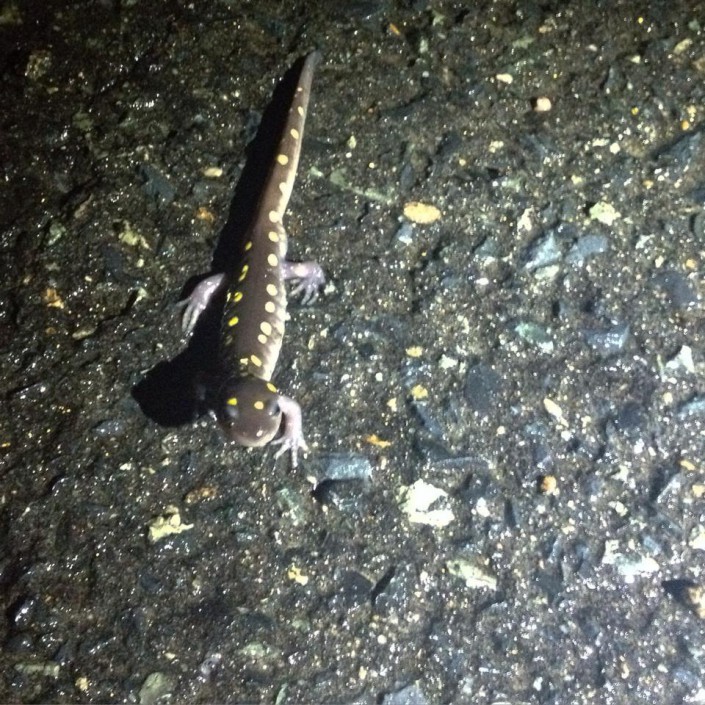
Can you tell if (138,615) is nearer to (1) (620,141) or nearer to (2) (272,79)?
(2) (272,79)

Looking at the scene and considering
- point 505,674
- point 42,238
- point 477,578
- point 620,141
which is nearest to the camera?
point 505,674

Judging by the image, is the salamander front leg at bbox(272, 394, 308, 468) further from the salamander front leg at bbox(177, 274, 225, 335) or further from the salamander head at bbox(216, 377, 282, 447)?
the salamander front leg at bbox(177, 274, 225, 335)

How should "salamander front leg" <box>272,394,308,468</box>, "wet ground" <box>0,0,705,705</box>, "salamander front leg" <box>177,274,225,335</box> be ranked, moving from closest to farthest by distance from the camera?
"wet ground" <box>0,0,705,705</box>, "salamander front leg" <box>272,394,308,468</box>, "salamander front leg" <box>177,274,225,335</box>

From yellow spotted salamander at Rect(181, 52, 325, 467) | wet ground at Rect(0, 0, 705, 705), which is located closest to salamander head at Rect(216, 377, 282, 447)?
yellow spotted salamander at Rect(181, 52, 325, 467)

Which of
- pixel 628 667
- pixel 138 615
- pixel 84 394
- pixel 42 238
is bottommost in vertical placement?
pixel 628 667

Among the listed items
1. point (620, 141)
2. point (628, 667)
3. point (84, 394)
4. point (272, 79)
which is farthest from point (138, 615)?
point (620, 141)
